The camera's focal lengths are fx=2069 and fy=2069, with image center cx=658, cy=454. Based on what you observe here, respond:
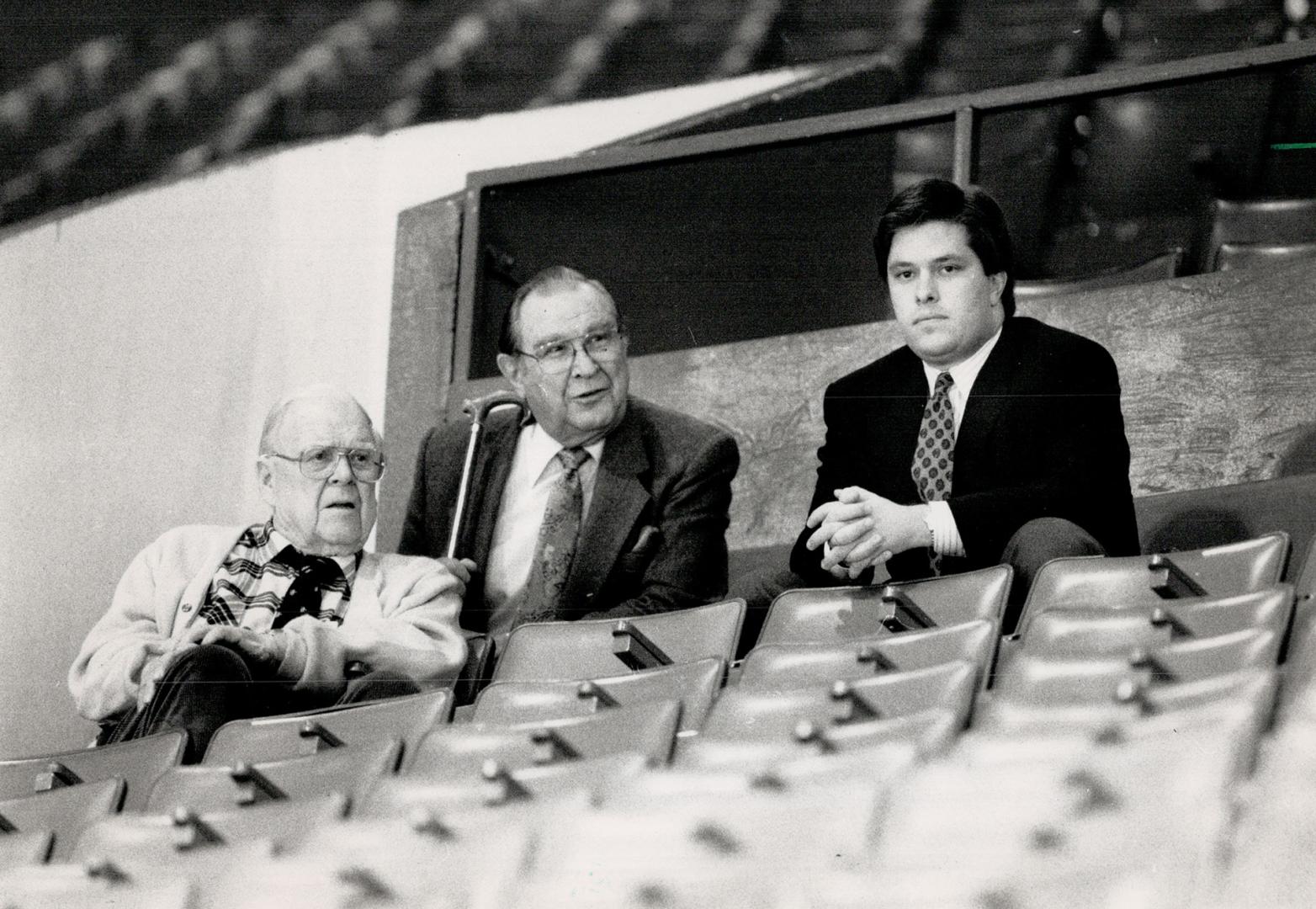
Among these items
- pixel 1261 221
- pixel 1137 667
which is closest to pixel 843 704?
pixel 1137 667

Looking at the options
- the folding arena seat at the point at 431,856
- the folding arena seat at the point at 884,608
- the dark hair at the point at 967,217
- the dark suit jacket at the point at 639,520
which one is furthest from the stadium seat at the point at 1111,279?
the folding arena seat at the point at 431,856

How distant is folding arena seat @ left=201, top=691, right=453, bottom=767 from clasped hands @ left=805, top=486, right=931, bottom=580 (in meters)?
0.25

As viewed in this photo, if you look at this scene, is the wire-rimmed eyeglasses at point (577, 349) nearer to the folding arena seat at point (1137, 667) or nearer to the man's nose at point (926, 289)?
the man's nose at point (926, 289)

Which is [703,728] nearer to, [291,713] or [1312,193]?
[291,713]

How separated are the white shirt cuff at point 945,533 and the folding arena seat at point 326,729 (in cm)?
31

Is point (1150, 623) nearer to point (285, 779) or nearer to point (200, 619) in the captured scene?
point (285, 779)

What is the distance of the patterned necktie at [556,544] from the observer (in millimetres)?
1380

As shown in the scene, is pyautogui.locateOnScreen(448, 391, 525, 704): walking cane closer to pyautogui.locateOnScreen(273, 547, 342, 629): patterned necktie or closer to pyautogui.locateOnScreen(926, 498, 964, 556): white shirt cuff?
pyautogui.locateOnScreen(273, 547, 342, 629): patterned necktie

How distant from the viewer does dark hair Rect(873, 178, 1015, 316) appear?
1.36 meters

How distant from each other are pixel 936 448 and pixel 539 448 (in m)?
0.29

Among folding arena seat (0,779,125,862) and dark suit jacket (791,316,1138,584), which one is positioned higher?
dark suit jacket (791,316,1138,584)

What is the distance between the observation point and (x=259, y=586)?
1.37 meters

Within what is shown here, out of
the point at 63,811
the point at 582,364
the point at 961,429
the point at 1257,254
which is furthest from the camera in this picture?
the point at 1257,254

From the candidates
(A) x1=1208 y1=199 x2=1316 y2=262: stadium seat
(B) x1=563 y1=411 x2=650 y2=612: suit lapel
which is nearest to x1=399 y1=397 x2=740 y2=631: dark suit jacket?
(B) x1=563 y1=411 x2=650 y2=612: suit lapel
